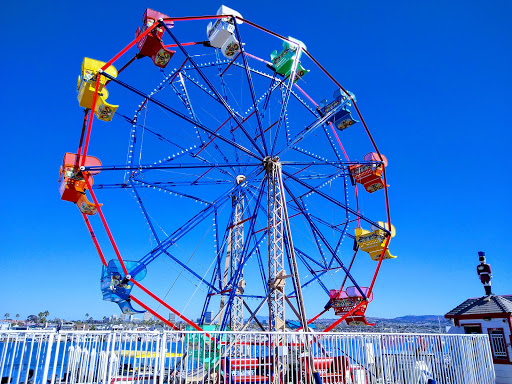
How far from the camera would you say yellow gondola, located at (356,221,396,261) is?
18.3 meters

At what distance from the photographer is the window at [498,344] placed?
43.6ft

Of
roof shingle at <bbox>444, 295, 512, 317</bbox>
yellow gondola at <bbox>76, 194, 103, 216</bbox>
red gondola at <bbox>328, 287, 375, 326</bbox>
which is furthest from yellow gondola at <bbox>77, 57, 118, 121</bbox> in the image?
roof shingle at <bbox>444, 295, 512, 317</bbox>

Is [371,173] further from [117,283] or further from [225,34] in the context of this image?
[117,283]

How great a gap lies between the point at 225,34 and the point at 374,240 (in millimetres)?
10788

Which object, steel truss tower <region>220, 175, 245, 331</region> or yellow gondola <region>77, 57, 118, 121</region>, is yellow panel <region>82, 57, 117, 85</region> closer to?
yellow gondola <region>77, 57, 118, 121</region>

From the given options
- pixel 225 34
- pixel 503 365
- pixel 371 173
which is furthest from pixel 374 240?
pixel 225 34

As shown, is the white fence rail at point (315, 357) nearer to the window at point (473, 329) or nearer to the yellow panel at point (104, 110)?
the window at point (473, 329)

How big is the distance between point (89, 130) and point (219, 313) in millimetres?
9369

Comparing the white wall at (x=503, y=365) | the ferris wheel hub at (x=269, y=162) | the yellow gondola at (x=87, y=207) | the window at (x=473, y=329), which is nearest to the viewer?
the white wall at (x=503, y=365)

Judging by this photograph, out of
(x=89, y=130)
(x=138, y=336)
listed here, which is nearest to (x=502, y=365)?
(x=138, y=336)

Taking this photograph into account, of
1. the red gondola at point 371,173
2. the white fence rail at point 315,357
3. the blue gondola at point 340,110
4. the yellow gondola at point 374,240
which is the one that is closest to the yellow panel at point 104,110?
the white fence rail at point 315,357

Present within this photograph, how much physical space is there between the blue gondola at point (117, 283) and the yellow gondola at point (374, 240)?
10.0m

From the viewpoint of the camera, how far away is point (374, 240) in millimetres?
18453

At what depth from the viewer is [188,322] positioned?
49.2 ft
